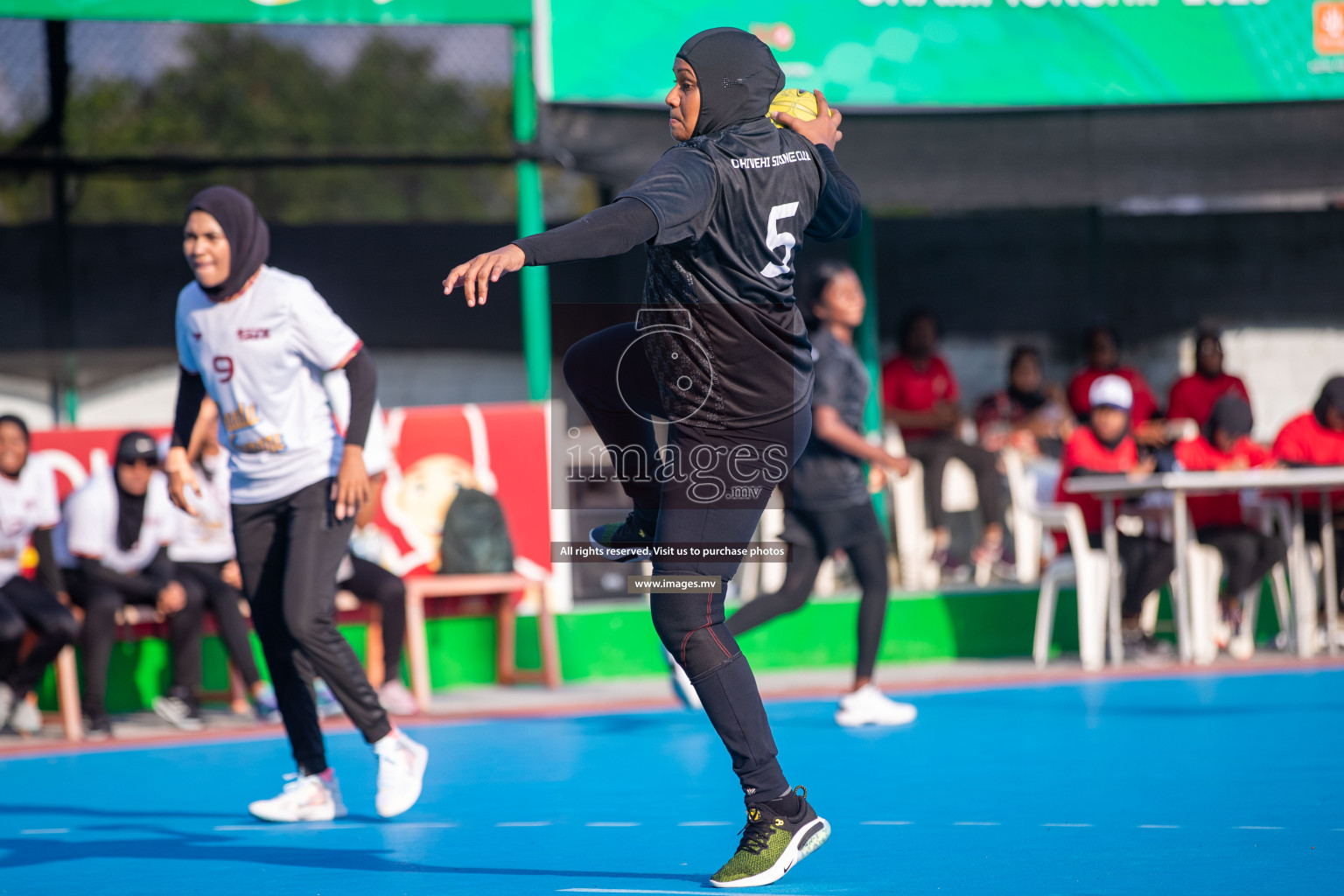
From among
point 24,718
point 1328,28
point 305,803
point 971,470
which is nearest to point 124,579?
point 24,718

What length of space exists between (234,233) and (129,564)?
11.1 feet

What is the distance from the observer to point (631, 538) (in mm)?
3947

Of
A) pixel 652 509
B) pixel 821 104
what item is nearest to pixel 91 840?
pixel 652 509

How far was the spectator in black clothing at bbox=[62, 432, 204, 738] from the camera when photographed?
7375mm

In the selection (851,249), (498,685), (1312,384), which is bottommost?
(498,685)

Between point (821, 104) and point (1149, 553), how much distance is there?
5.32m

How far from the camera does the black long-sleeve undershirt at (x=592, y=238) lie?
3.13 metres

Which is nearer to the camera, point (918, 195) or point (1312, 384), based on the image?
point (918, 195)

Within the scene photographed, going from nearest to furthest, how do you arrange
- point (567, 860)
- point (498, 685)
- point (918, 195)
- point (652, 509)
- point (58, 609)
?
1. point (652, 509)
2. point (567, 860)
3. point (58, 609)
4. point (498, 685)
5. point (918, 195)

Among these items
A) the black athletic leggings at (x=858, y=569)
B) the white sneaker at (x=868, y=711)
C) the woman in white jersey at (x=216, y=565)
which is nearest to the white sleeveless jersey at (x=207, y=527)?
the woman in white jersey at (x=216, y=565)

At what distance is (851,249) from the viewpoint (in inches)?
433

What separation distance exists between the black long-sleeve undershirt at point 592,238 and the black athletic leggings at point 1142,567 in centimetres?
601

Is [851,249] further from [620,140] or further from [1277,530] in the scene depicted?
[1277,530]

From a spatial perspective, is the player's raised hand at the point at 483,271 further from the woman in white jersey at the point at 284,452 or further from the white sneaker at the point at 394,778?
the white sneaker at the point at 394,778
